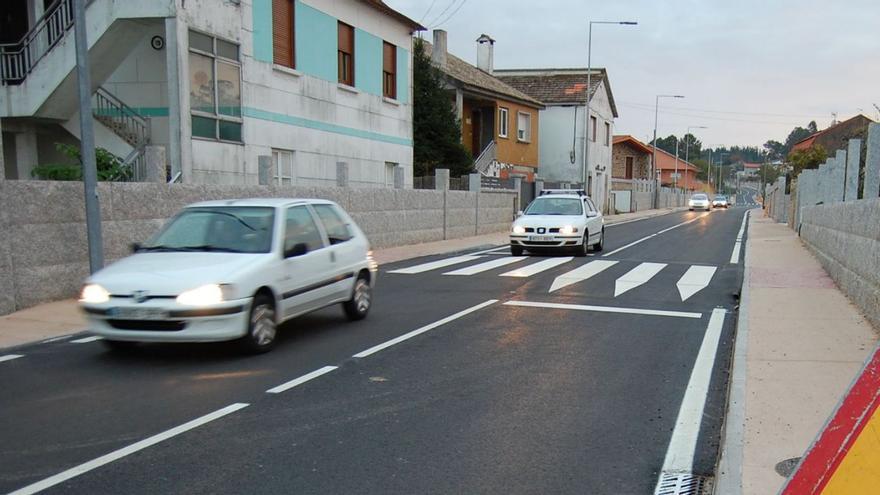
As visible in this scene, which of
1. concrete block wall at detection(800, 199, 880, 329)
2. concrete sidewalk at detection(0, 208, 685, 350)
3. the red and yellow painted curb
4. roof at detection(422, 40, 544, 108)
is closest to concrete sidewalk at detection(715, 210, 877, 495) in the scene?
concrete block wall at detection(800, 199, 880, 329)

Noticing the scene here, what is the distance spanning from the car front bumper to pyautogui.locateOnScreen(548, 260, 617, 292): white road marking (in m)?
6.54

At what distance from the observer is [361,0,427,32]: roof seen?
23.0 metres

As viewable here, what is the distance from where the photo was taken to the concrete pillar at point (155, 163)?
11664 millimetres

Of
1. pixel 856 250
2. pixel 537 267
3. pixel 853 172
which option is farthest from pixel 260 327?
pixel 853 172

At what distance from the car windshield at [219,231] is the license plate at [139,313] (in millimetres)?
1076

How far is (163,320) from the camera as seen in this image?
652 centimetres

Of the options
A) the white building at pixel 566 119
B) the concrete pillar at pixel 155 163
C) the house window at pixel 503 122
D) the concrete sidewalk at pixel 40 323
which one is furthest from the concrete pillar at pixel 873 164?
the white building at pixel 566 119

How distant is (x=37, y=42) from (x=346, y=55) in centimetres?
919

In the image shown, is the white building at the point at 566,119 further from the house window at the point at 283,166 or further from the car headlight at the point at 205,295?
the car headlight at the point at 205,295

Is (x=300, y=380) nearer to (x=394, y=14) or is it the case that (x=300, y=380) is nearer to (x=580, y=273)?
(x=580, y=273)

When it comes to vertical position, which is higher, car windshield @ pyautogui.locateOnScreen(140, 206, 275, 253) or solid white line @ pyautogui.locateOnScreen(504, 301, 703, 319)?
car windshield @ pyautogui.locateOnScreen(140, 206, 275, 253)

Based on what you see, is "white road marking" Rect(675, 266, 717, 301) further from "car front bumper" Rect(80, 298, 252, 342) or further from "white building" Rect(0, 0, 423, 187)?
"white building" Rect(0, 0, 423, 187)

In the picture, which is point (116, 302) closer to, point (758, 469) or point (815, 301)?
point (758, 469)

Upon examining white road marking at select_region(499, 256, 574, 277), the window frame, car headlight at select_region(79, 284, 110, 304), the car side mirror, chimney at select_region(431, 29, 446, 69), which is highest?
chimney at select_region(431, 29, 446, 69)
